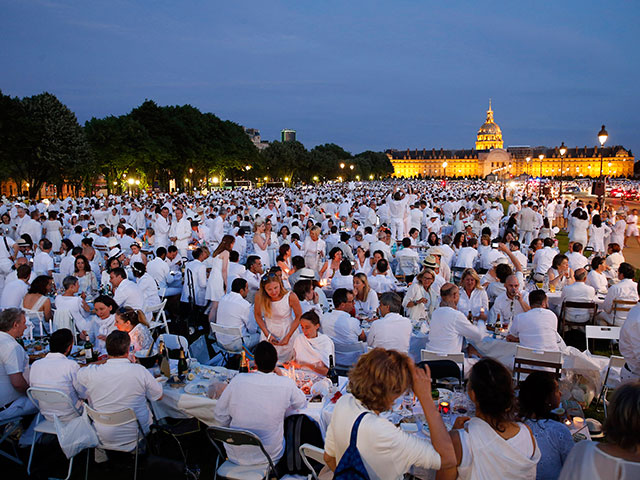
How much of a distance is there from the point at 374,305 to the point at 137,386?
394 cm

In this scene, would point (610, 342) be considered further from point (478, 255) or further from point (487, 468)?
point (487, 468)

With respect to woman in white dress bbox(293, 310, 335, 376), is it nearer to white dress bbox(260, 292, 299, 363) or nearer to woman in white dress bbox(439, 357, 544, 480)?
white dress bbox(260, 292, 299, 363)

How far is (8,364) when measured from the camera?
187 inches

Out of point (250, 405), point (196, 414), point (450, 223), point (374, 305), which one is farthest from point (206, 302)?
point (450, 223)

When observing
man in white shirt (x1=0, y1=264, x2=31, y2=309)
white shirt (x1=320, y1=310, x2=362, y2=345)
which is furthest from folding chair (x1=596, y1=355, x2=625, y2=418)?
man in white shirt (x1=0, y1=264, x2=31, y2=309)

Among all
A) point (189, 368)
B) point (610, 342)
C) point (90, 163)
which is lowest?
point (610, 342)

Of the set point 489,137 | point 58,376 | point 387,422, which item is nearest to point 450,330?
point 387,422

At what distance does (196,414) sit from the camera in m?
4.67

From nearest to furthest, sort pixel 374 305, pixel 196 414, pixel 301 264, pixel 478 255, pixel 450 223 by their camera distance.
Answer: pixel 196 414, pixel 374 305, pixel 301 264, pixel 478 255, pixel 450 223

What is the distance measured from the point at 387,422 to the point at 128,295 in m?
5.28

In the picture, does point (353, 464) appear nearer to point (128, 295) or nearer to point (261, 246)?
point (128, 295)

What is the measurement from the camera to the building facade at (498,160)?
140625 millimetres

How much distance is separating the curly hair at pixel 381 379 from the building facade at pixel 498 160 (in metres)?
140

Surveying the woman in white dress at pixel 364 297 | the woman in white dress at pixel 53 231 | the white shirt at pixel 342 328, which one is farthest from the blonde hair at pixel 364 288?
the woman in white dress at pixel 53 231
